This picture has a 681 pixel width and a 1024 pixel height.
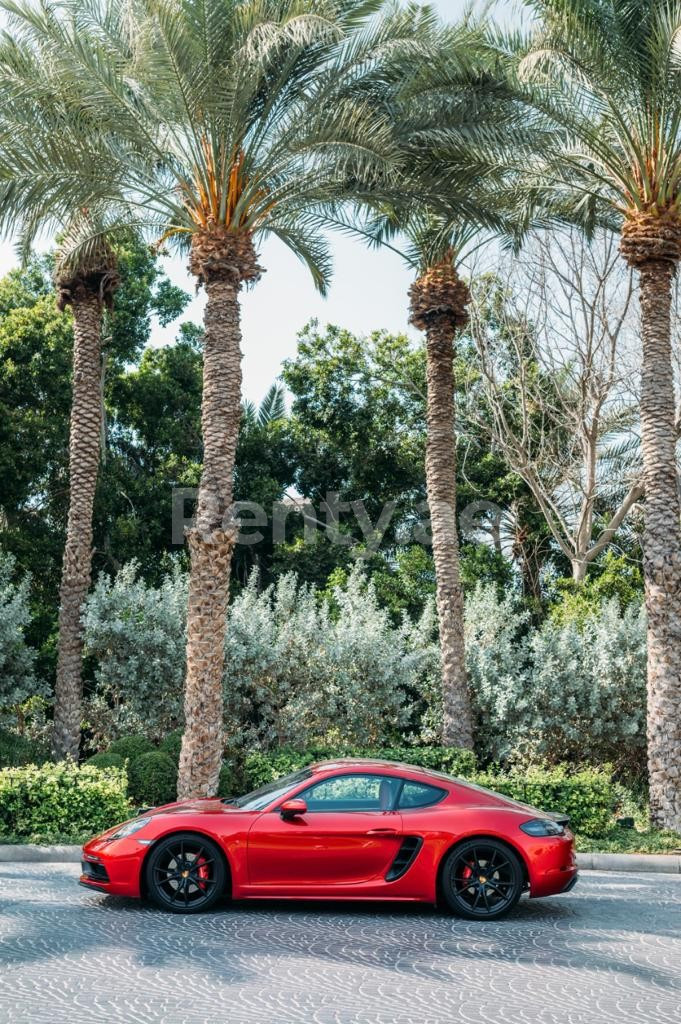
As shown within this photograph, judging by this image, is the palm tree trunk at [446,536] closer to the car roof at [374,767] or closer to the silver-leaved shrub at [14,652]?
the silver-leaved shrub at [14,652]

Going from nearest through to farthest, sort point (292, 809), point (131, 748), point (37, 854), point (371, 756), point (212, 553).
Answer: point (292, 809) → point (37, 854) → point (212, 553) → point (371, 756) → point (131, 748)

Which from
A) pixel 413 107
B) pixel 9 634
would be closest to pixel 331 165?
pixel 413 107

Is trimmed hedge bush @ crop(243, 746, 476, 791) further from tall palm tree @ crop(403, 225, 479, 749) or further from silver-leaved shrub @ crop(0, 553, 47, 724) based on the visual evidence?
silver-leaved shrub @ crop(0, 553, 47, 724)

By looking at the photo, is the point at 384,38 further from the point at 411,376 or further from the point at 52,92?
the point at 411,376

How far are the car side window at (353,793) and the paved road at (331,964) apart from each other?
0.86 meters

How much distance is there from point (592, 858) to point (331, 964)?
663 centimetres

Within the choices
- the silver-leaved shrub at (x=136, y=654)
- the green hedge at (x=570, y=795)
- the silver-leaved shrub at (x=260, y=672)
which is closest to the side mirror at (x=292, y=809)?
the green hedge at (x=570, y=795)

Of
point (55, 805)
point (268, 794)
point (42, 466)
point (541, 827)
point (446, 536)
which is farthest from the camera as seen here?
point (42, 466)

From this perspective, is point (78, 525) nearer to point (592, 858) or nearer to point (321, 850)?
point (592, 858)

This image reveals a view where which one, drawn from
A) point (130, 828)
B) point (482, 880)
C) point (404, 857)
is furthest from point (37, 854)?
point (482, 880)

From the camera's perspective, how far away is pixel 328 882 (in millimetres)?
8656

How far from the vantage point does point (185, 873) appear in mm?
8703

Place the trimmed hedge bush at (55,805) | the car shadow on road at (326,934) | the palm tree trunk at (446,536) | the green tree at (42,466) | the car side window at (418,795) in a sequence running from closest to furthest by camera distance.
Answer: the car shadow on road at (326,934) → the car side window at (418,795) → the trimmed hedge bush at (55,805) → the palm tree trunk at (446,536) → the green tree at (42,466)

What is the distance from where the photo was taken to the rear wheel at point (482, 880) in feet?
28.4
